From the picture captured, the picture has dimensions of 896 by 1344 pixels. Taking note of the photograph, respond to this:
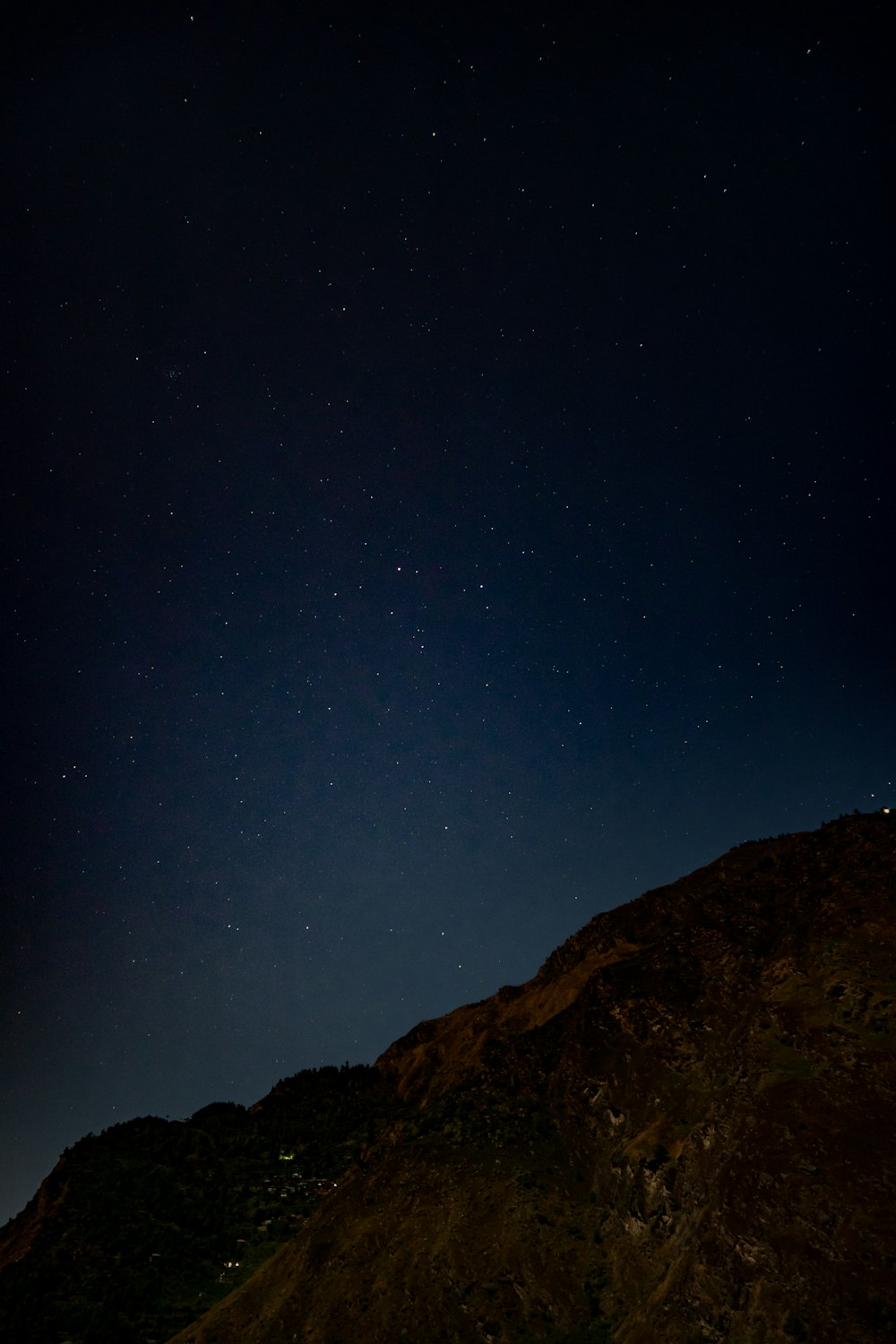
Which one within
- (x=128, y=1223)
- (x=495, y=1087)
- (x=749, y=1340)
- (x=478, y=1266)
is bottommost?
(x=749, y=1340)

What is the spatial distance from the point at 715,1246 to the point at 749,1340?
9.26 feet

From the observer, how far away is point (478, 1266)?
29.7 meters

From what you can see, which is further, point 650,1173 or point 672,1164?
point 650,1173

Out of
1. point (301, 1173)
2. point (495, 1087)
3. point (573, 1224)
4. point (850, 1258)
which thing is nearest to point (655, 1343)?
→ point (850, 1258)

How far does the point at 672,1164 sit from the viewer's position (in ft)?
94.2

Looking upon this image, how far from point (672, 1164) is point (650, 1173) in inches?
38.5

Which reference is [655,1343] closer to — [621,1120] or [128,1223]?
[621,1120]

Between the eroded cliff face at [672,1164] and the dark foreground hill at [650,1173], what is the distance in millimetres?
89

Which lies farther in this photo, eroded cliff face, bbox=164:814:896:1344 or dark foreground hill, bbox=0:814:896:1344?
dark foreground hill, bbox=0:814:896:1344

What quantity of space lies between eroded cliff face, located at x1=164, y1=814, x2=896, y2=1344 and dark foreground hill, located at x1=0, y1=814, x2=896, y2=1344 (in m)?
0.09

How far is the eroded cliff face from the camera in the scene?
2208cm

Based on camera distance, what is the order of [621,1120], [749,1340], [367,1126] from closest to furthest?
[749,1340] → [621,1120] → [367,1126]

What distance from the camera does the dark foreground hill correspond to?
22297 millimetres

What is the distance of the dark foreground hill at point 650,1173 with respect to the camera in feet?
73.2
